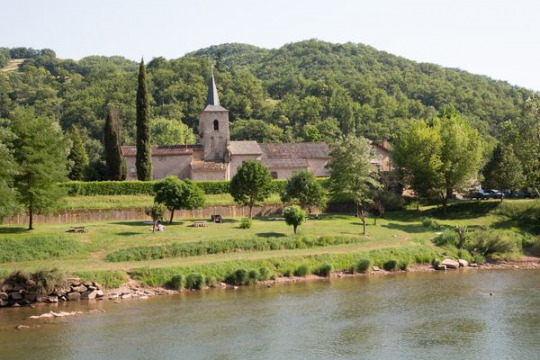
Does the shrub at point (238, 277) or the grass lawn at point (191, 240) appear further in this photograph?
the grass lawn at point (191, 240)

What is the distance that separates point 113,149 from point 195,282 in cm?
3237

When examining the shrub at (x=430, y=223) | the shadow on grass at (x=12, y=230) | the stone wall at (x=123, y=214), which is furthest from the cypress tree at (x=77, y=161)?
the shrub at (x=430, y=223)

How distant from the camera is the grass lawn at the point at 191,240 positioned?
46.0 meters

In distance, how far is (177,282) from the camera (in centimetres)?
4394

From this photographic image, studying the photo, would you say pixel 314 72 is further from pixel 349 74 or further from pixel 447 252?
pixel 447 252

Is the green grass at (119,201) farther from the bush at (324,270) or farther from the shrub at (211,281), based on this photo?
the shrub at (211,281)

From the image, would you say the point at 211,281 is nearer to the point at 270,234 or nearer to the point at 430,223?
the point at 270,234

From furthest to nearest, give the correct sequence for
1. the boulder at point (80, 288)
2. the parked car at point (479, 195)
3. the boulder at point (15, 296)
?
1. the parked car at point (479, 195)
2. the boulder at point (80, 288)
3. the boulder at point (15, 296)

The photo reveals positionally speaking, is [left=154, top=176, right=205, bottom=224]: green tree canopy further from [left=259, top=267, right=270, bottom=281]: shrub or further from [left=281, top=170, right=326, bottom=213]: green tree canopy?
[left=259, top=267, right=270, bottom=281]: shrub

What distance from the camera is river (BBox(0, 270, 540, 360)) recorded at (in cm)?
3042

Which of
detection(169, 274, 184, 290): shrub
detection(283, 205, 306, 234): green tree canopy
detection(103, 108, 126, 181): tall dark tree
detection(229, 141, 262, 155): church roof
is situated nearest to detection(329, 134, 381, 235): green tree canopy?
detection(283, 205, 306, 234): green tree canopy

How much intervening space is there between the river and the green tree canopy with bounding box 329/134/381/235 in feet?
63.7

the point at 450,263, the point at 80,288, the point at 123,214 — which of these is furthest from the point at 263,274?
the point at 123,214

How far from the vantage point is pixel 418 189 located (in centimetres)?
7006
